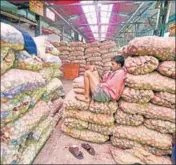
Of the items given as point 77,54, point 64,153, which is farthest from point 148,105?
point 77,54

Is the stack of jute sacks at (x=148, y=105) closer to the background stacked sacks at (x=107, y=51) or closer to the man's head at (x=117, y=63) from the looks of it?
the man's head at (x=117, y=63)

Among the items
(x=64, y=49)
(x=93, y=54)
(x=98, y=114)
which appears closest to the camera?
(x=98, y=114)

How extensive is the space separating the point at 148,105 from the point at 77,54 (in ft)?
17.0

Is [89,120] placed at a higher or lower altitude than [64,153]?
higher

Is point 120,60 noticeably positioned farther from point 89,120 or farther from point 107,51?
point 107,51

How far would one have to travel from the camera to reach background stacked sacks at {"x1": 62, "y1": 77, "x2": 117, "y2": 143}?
213 cm

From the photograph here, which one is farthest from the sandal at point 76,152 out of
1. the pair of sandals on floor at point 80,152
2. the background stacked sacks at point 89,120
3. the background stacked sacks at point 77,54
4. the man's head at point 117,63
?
the background stacked sacks at point 77,54

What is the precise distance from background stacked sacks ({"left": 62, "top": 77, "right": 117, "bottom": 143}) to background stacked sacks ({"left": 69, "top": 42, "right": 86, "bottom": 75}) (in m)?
4.60

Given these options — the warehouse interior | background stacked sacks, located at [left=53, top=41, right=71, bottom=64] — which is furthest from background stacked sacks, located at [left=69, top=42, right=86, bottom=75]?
the warehouse interior

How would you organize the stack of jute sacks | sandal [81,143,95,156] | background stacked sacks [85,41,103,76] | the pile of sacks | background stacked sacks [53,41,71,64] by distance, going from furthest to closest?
background stacked sacks [85,41,103,76], background stacked sacks [53,41,71,64], sandal [81,143,95,156], the stack of jute sacks, the pile of sacks

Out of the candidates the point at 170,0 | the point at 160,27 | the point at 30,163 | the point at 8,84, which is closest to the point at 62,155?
the point at 30,163

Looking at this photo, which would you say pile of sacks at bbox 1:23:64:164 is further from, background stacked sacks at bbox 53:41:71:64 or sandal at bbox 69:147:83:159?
background stacked sacks at bbox 53:41:71:64

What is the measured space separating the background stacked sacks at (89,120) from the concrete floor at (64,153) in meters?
0.09

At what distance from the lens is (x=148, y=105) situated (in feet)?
6.40
